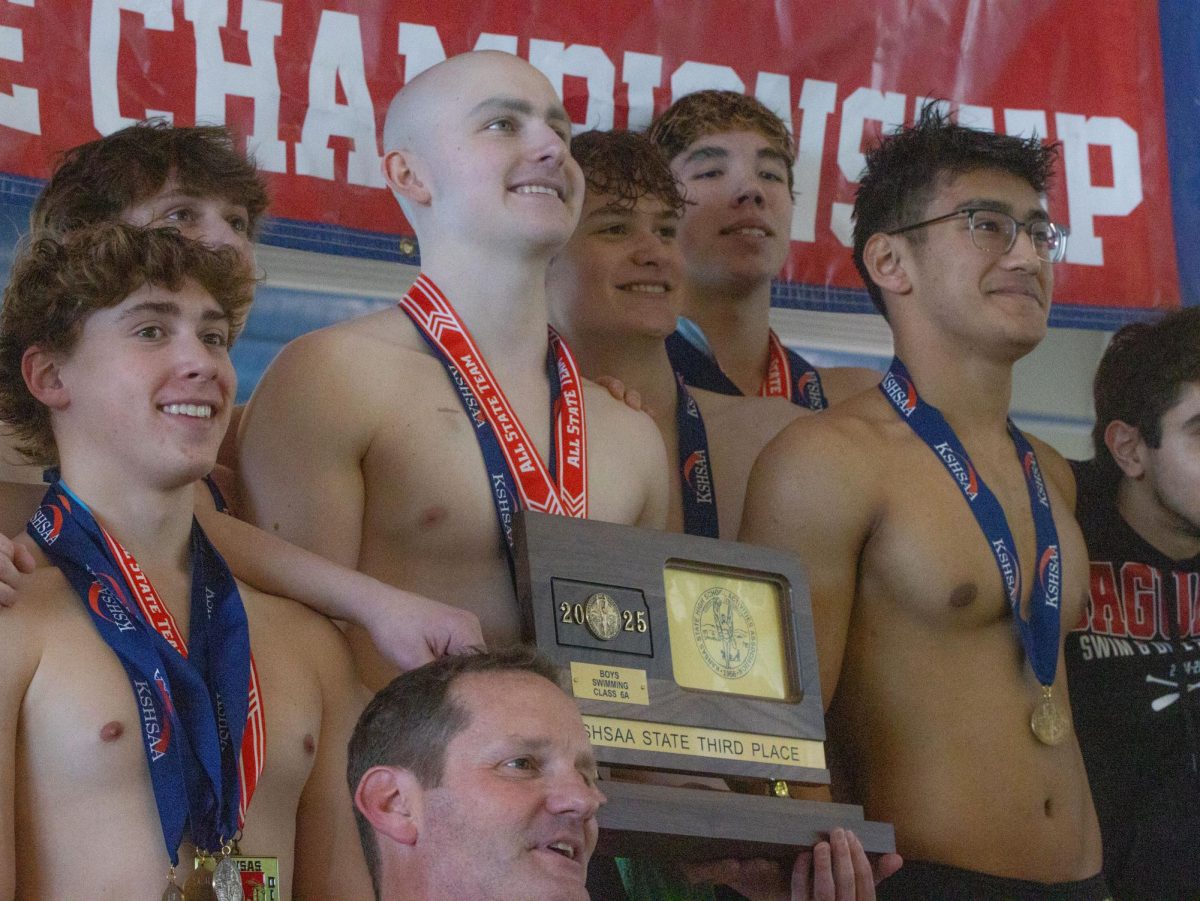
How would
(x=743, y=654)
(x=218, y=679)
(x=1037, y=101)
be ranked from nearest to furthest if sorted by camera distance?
(x=218, y=679) → (x=743, y=654) → (x=1037, y=101)

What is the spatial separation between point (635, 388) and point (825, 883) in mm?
1266

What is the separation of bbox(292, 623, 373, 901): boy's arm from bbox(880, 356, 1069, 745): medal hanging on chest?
4.18ft

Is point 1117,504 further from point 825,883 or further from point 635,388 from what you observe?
point 825,883

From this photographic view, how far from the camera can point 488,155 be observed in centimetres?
328

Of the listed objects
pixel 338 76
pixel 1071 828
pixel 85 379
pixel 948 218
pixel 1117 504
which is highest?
pixel 338 76

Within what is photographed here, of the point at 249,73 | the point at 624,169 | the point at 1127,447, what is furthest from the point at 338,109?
the point at 1127,447

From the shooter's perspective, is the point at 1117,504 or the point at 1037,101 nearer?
the point at 1117,504

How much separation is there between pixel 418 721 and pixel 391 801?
0.35 ft

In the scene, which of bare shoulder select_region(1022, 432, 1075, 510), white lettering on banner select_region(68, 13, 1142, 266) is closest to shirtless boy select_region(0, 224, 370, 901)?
white lettering on banner select_region(68, 13, 1142, 266)

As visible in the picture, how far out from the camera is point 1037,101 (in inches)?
182

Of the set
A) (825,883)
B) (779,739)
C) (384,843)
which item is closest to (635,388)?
(779,739)

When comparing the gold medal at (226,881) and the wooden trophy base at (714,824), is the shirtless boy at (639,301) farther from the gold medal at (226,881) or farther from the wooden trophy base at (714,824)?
the gold medal at (226,881)

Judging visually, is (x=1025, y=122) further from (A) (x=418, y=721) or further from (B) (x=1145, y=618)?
(A) (x=418, y=721)

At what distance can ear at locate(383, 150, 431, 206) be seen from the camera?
10.9ft
